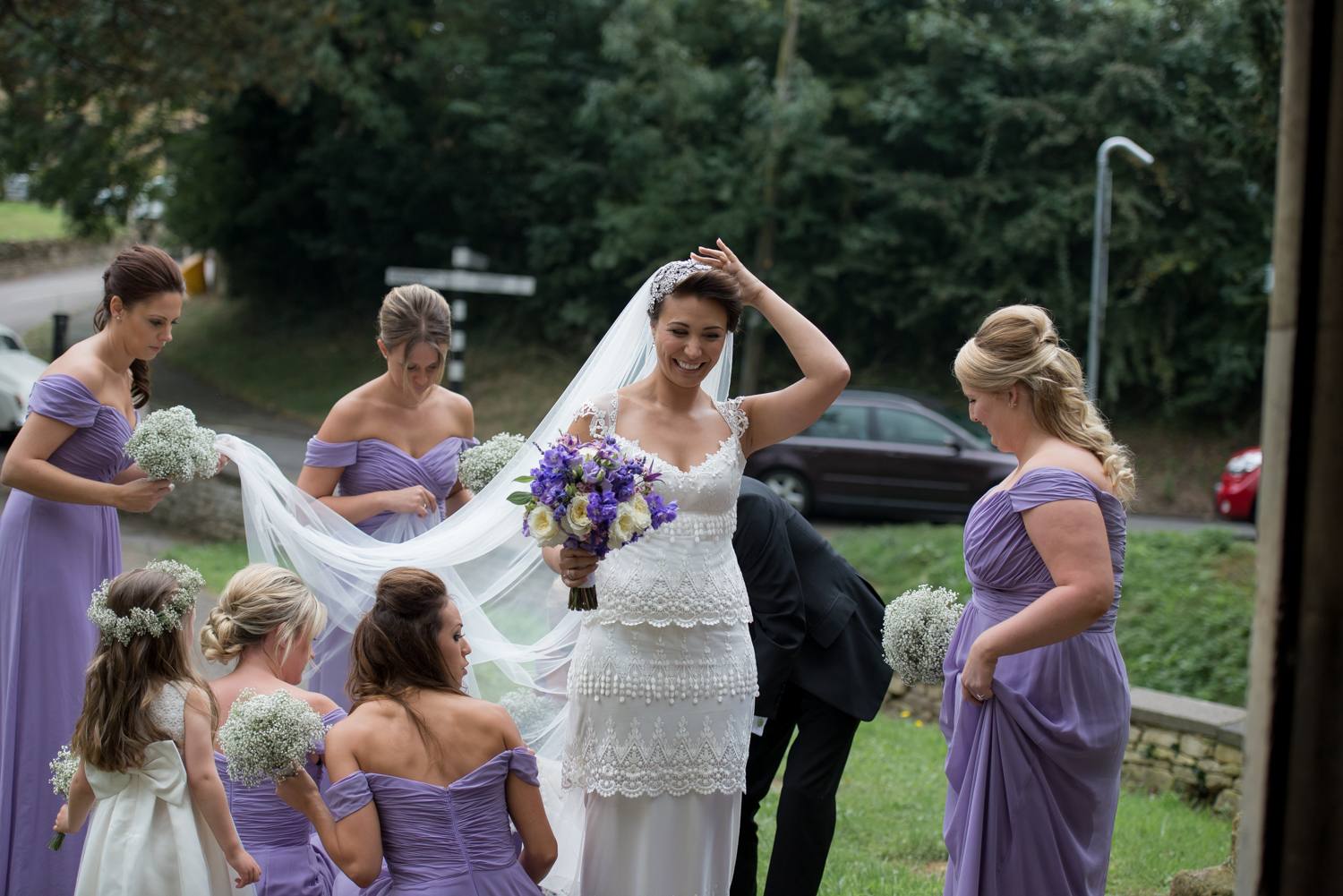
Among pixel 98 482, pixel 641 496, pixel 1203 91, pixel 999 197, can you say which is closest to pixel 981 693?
pixel 641 496

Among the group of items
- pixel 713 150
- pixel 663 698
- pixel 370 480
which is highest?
pixel 713 150

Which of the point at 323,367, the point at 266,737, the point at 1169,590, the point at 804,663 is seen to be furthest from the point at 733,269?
the point at 323,367

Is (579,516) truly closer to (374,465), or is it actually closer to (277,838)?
(277,838)

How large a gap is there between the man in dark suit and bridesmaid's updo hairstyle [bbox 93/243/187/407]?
2109 millimetres

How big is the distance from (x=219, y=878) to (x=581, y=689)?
1.08 m

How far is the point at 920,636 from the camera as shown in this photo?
3.29 m

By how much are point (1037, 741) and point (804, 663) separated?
94cm

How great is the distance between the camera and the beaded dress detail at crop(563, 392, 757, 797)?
3.06 metres

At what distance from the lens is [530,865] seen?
2955 mm

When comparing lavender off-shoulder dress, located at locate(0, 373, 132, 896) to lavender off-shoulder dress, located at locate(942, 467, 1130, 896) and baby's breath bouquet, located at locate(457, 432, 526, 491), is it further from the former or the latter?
lavender off-shoulder dress, located at locate(942, 467, 1130, 896)

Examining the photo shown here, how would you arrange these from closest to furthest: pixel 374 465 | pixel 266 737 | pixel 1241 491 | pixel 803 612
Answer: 1. pixel 266 737
2. pixel 803 612
3. pixel 374 465
4. pixel 1241 491

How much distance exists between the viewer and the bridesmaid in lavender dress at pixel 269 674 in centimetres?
307

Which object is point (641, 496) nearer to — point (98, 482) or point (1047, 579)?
point (1047, 579)

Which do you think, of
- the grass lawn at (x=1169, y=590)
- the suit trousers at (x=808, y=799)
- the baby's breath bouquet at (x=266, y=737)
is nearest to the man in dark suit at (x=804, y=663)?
the suit trousers at (x=808, y=799)
